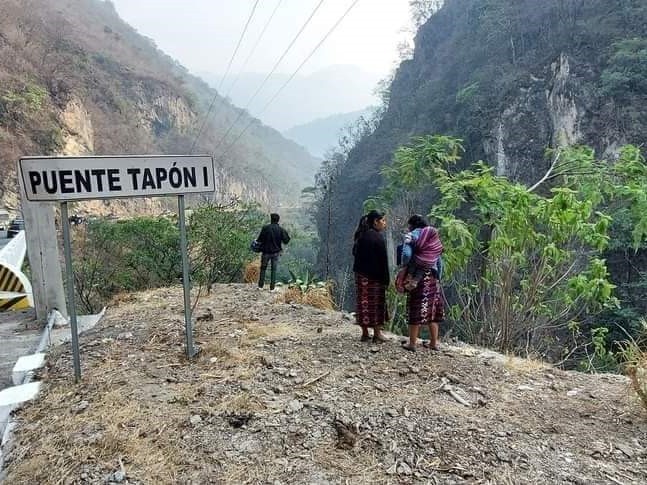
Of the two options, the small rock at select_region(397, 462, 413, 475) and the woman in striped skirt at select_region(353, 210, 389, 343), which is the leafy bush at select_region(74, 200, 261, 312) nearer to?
the woman in striped skirt at select_region(353, 210, 389, 343)

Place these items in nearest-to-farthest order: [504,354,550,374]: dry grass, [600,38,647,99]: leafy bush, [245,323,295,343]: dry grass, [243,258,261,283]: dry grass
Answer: [504,354,550,374]: dry grass < [245,323,295,343]: dry grass < [243,258,261,283]: dry grass < [600,38,647,99]: leafy bush

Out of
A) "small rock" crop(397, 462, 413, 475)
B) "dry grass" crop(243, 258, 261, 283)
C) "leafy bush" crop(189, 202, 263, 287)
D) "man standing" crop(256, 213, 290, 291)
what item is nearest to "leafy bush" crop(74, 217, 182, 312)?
"leafy bush" crop(189, 202, 263, 287)

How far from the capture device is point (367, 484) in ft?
8.66

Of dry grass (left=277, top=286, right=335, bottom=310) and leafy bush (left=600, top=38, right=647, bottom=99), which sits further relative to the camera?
leafy bush (left=600, top=38, right=647, bottom=99)

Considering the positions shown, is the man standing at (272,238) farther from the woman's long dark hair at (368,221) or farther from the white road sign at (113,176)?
the white road sign at (113,176)

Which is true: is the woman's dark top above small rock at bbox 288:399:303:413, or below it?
above

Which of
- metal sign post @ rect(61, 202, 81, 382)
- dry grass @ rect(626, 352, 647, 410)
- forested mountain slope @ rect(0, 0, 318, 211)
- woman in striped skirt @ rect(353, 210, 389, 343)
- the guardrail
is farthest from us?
forested mountain slope @ rect(0, 0, 318, 211)

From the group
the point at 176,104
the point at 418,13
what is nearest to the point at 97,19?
the point at 176,104

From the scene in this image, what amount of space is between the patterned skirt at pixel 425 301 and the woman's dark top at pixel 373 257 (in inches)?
12.9

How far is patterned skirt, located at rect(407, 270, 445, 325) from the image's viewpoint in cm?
451

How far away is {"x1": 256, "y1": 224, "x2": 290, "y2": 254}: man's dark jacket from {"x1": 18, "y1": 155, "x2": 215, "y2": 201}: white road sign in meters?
3.58

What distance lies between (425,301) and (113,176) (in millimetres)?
2979

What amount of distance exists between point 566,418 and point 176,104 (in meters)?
62.1

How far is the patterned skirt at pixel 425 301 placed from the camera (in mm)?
4508
